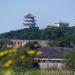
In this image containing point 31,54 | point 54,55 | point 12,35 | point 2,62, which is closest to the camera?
point 31,54

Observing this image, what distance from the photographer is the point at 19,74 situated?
3436 mm

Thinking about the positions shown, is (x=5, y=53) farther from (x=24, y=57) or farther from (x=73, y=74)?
(x=73, y=74)

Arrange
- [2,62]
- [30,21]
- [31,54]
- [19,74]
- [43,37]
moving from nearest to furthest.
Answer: [31,54], [2,62], [19,74], [43,37], [30,21]

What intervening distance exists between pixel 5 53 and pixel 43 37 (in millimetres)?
64750

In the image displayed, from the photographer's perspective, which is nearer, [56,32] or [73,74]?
[73,74]

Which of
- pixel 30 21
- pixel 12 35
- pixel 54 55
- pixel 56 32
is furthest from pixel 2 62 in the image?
pixel 30 21

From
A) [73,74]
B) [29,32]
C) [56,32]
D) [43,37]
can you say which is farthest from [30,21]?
[73,74]

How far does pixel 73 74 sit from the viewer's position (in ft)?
11.9

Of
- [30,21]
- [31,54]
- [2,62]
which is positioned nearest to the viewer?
[31,54]

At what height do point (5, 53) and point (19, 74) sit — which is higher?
point (5, 53)

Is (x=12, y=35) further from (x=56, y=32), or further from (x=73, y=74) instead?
(x=73, y=74)

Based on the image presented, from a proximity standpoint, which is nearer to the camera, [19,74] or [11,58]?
[11,58]

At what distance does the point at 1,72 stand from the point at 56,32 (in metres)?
54.4

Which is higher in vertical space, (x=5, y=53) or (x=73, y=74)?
(x=5, y=53)
